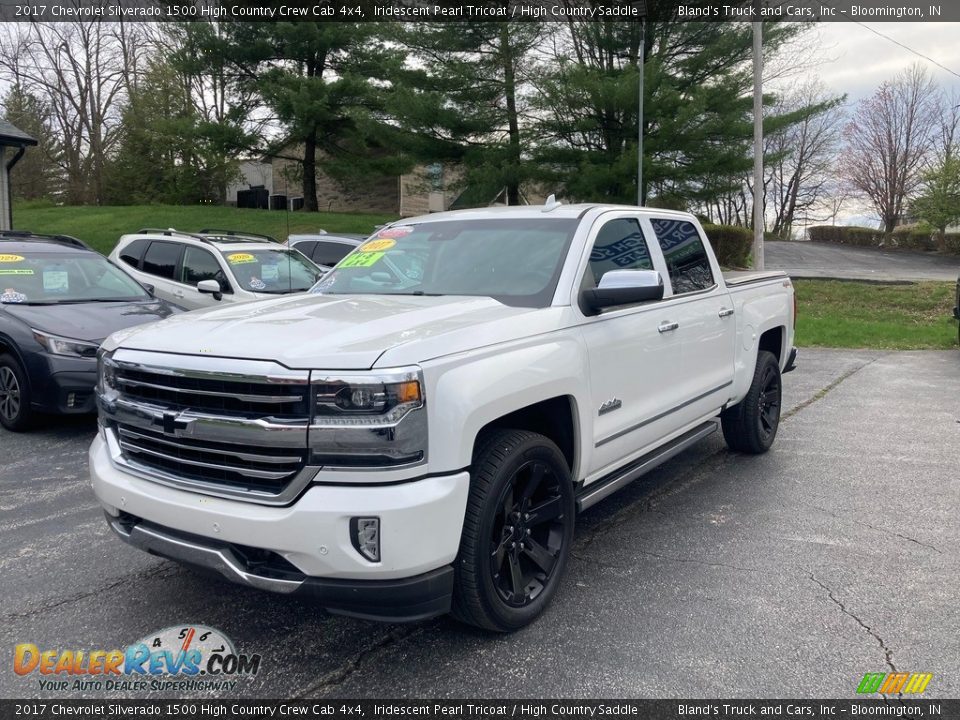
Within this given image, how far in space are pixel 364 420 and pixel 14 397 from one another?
5590 mm

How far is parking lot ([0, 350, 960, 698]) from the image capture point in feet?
10.4

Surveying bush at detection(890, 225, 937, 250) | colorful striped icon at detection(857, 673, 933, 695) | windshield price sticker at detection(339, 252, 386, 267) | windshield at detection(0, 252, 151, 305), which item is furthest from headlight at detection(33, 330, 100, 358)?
bush at detection(890, 225, 937, 250)

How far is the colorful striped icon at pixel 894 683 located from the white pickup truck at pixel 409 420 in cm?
133

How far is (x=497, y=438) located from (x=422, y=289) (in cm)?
129

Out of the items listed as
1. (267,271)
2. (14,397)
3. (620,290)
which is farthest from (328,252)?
(620,290)

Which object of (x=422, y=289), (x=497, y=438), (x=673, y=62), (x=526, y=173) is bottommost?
(x=497, y=438)

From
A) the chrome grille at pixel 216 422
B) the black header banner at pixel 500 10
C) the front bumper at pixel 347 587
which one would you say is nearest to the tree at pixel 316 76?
the black header banner at pixel 500 10

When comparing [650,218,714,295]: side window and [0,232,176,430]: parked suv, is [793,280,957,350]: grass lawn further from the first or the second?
[0,232,176,430]: parked suv

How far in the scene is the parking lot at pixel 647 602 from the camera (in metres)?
3.16

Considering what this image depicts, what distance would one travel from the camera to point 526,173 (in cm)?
2131

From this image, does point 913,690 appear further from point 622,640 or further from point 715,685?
point 622,640

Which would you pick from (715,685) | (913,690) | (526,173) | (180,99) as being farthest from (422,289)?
(180,99)

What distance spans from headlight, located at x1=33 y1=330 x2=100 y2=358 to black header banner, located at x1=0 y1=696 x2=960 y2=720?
4.34 m

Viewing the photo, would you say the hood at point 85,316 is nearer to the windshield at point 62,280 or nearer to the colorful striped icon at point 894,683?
→ the windshield at point 62,280
